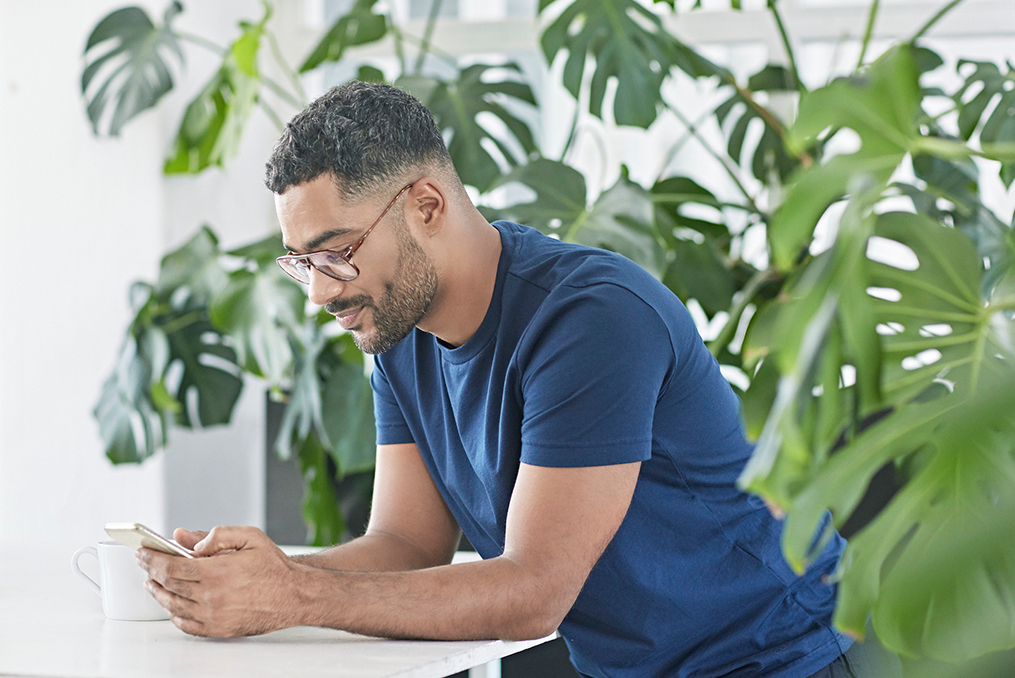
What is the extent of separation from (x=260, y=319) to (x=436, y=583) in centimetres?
126

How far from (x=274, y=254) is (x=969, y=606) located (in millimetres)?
1984

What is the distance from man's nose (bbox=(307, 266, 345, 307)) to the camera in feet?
4.17

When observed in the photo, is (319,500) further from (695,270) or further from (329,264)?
(329,264)

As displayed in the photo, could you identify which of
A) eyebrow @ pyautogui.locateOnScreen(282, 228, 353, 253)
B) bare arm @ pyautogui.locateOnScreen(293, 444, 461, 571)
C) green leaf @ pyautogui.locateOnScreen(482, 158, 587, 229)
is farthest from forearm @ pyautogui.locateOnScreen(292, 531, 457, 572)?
green leaf @ pyautogui.locateOnScreen(482, 158, 587, 229)

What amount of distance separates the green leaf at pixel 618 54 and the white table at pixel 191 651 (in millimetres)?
1214

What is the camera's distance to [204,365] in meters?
2.60

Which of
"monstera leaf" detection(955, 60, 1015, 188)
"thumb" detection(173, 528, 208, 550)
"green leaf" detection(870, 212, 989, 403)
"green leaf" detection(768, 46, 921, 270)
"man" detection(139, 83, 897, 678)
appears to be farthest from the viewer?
"monstera leaf" detection(955, 60, 1015, 188)

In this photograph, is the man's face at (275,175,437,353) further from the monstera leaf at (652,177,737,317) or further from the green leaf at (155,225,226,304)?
the green leaf at (155,225,226,304)

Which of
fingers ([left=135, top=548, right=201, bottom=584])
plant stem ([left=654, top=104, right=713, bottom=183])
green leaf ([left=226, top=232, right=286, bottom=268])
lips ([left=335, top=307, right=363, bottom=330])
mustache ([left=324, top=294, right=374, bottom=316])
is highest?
plant stem ([left=654, top=104, right=713, bottom=183])

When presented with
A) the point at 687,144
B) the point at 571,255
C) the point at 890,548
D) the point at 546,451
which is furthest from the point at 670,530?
the point at 687,144

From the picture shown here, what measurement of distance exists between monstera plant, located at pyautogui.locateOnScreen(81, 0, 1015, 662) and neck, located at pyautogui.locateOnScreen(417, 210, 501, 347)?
368 mm

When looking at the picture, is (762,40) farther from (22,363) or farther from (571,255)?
(22,363)

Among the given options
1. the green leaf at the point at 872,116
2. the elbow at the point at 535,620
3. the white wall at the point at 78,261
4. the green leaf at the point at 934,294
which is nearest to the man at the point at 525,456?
the elbow at the point at 535,620

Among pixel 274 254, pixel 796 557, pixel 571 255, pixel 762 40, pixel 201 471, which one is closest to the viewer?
pixel 796 557
